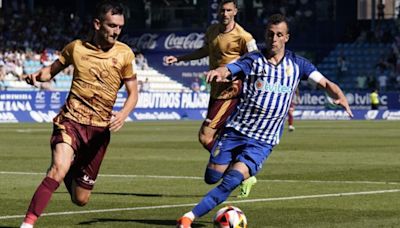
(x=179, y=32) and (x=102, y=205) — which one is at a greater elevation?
(x=102, y=205)

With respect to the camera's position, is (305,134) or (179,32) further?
(179,32)

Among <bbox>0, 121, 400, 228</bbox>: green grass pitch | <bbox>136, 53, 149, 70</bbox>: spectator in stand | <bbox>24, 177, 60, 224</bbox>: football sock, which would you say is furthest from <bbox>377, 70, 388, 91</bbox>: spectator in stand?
<bbox>24, 177, 60, 224</bbox>: football sock

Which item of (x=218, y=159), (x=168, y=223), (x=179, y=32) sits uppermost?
(x=218, y=159)

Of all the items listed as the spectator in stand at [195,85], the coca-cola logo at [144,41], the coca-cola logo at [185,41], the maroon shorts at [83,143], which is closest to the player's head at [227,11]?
the maroon shorts at [83,143]

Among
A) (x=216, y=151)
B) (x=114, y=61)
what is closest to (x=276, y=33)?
(x=216, y=151)

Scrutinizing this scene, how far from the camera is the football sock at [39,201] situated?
→ 35.8 ft

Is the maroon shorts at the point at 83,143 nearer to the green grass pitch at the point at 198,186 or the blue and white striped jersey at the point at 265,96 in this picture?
the green grass pitch at the point at 198,186

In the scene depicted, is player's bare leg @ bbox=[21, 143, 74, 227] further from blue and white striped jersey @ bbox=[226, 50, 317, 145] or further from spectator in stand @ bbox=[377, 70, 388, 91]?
spectator in stand @ bbox=[377, 70, 388, 91]

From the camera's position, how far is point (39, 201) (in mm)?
10953

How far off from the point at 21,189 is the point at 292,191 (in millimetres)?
3991

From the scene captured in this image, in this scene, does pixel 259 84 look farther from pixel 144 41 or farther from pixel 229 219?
pixel 144 41

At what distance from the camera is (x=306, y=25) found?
214ft

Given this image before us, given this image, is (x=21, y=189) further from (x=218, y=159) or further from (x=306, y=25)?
(x=306, y=25)

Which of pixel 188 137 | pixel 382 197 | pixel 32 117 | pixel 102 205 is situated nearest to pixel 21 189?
pixel 102 205
